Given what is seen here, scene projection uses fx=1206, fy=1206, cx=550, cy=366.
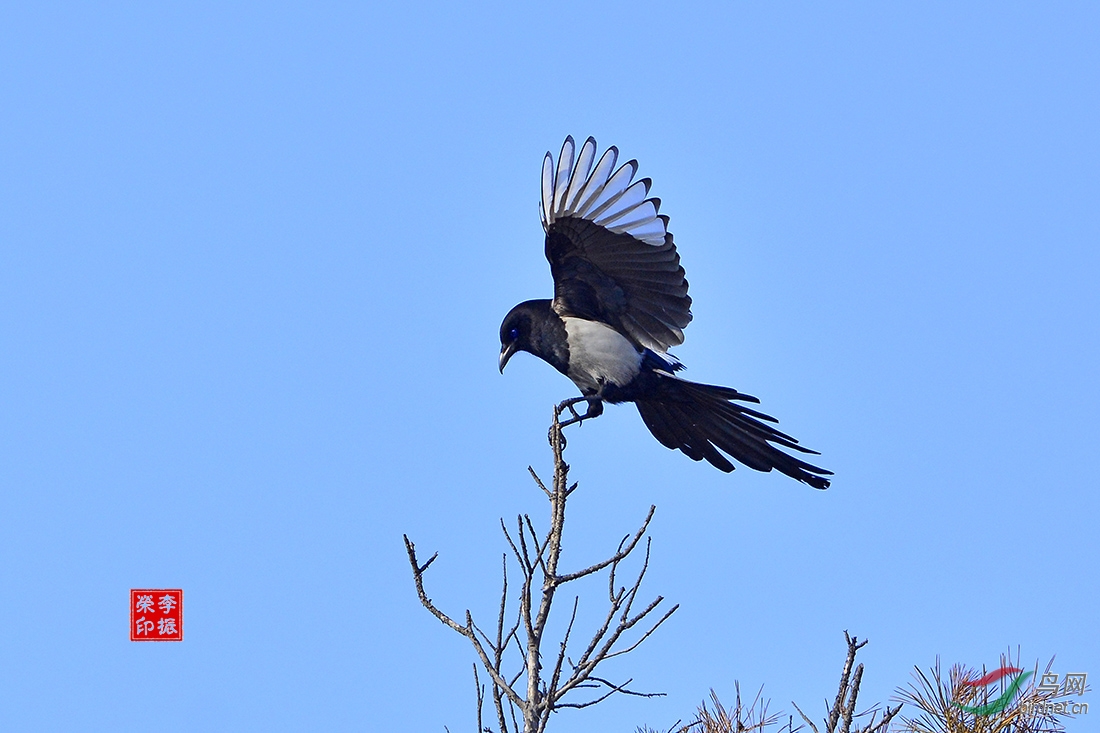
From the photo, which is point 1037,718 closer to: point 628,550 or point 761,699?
point 761,699

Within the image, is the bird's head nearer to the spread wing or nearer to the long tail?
the spread wing

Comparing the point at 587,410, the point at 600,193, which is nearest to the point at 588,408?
the point at 587,410

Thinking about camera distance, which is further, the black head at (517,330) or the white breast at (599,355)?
the black head at (517,330)

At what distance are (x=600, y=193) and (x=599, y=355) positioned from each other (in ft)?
2.79

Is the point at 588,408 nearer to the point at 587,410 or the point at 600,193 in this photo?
the point at 587,410

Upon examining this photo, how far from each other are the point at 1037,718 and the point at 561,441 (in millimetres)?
1986

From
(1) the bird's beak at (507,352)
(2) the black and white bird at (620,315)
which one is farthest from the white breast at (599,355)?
(1) the bird's beak at (507,352)

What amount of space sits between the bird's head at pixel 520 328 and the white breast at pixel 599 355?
204 millimetres

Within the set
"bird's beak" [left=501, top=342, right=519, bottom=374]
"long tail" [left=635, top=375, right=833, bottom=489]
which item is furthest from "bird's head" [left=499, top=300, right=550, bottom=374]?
"long tail" [left=635, top=375, right=833, bottom=489]

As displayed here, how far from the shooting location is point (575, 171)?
248 inches

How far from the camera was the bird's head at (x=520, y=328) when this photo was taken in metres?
6.41

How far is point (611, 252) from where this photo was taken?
6.36 metres

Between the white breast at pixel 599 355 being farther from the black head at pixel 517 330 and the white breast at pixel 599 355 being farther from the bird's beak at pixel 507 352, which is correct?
the bird's beak at pixel 507 352

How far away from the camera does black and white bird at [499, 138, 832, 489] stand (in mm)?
6207
